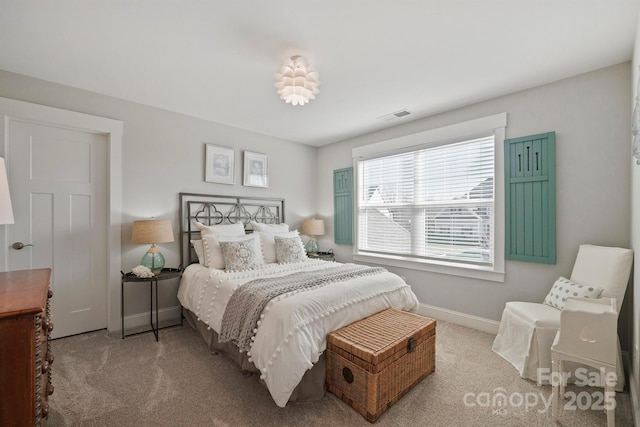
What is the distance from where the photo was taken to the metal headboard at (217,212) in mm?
3689

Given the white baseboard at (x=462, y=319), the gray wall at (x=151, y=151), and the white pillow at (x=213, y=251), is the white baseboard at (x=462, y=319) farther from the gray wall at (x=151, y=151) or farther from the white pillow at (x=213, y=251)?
the gray wall at (x=151, y=151)

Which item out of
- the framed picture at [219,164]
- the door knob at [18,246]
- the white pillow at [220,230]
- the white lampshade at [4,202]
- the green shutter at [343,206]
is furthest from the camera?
the green shutter at [343,206]

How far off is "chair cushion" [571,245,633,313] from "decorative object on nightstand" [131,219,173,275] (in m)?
3.94

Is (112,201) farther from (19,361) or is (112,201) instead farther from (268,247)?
(19,361)

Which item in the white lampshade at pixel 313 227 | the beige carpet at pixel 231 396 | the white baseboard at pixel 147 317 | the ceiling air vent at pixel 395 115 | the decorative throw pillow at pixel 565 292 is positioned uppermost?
the ceiling air vent at pixel 395 115

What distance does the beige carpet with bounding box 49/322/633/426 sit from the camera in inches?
72.1

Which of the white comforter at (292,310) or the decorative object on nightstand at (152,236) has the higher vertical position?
the decorative object on nightstand at (152,236)

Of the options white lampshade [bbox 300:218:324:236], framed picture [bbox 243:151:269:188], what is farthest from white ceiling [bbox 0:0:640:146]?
white lampshade [bbox 300:218:324:236]

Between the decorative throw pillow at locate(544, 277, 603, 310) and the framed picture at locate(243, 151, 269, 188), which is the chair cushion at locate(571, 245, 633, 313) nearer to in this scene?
the decorative throw pillow at locate(544, 277, 603, 310)

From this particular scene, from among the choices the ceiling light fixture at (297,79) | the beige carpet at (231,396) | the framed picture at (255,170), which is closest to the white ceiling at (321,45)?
the ceiling light fixture at (297,79)

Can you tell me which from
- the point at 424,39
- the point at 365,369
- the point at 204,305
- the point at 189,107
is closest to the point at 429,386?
the point at 365,369

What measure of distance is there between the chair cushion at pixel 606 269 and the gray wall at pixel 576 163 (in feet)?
0.70

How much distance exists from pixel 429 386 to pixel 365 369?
715mm

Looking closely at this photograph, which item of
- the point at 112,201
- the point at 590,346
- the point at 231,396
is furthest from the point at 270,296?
the point at 112,201
